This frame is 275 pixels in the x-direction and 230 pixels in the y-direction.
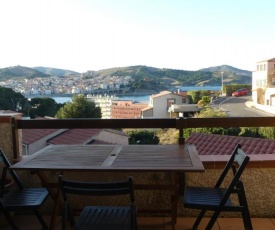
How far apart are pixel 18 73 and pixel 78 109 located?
9.00ft

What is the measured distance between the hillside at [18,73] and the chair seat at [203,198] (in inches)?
254

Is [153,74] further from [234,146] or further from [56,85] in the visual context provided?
[234,146]

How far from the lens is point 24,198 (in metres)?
2.56

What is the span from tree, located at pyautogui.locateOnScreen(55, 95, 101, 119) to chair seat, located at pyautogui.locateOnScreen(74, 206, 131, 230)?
739cm

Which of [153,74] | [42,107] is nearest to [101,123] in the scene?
[42,107]

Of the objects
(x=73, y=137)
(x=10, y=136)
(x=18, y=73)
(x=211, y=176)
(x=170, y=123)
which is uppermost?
(x=18, y=73)

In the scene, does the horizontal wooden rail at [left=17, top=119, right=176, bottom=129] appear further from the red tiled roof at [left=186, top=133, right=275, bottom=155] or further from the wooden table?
the red tiled roof at [left=186, top=133, right=275, bottom=155]

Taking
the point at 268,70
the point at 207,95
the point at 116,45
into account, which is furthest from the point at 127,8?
the point at 268,70

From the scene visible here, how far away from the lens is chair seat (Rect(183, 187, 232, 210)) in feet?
7.55

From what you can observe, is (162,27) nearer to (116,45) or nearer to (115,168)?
(116,45)

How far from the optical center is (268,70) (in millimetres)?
22250

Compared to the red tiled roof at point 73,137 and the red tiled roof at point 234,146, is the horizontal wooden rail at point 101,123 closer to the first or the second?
the red tiled roof at point 234,146

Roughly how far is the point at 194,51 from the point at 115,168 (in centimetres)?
1651

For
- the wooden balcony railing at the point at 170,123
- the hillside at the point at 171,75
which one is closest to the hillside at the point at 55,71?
the hillside at the point at 171,75
